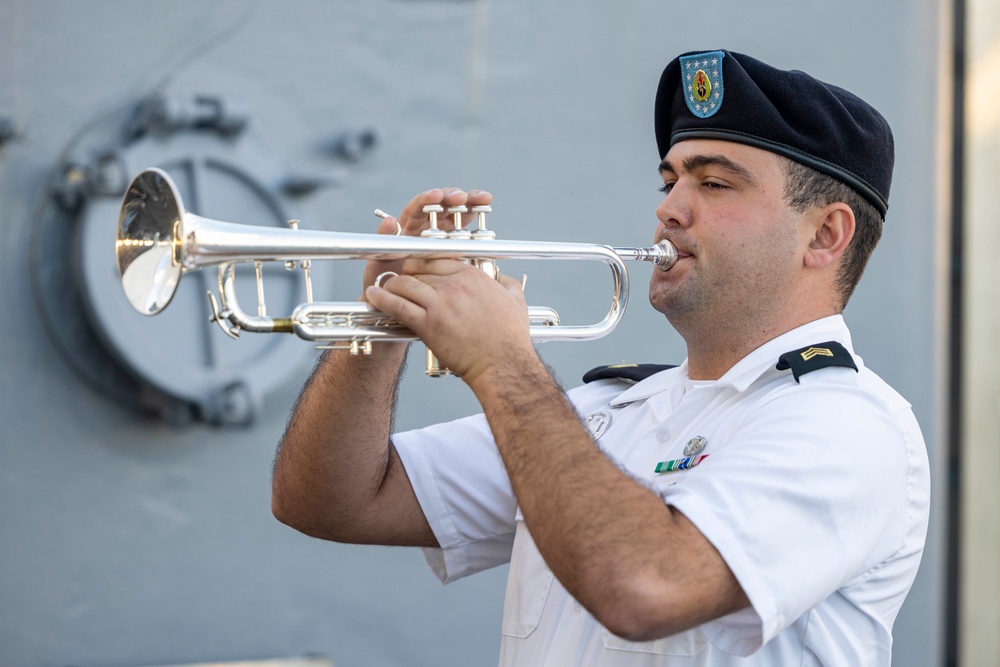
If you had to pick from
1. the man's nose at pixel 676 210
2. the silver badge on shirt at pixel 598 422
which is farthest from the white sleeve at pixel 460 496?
the man's nose at pixel 676 210

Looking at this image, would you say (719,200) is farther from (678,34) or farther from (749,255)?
(678,34)

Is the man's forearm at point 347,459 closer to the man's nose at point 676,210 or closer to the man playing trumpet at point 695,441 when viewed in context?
the man playing trumpet at point 695,441

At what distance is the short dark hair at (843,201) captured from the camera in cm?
197

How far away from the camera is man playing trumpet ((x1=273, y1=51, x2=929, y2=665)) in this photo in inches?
55.6

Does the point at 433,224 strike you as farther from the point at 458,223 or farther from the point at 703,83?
the point at 703,83

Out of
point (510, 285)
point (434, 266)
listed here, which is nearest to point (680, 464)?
point (510, 285)

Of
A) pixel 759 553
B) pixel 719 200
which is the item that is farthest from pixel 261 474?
pixel 759 553

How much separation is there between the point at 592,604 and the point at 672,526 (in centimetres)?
14

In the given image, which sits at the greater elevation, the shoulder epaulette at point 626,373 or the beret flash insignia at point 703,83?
the beret flash insignia at point 703,83

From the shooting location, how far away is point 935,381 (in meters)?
3.23

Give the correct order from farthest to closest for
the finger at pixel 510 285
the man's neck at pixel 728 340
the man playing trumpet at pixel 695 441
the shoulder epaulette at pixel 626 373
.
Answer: the shoulder epaulette at pixel 626 373 < the man's neck at pixel 728 340 < the finger at pixel 510 285 < the man playing trumpet at pixel 695 441

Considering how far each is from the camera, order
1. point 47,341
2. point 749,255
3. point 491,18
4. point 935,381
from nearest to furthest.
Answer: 1. point 749,255
2. point 47,341
3. point 491,18
4. point 935,381

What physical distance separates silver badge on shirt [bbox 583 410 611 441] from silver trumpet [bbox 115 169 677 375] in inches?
15.4

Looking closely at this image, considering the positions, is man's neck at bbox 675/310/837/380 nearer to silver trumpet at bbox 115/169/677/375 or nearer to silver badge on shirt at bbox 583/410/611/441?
silver badge on shirt at bbox 583/410/611/441
